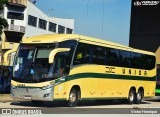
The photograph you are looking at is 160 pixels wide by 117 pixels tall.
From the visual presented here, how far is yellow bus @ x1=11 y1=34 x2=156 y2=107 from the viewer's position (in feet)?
67.1

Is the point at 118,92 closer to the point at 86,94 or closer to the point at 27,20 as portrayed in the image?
the point at 86,94

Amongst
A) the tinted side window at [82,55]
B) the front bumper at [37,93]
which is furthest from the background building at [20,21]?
the front bumper at [37,93]

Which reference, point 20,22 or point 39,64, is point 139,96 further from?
point 20,22

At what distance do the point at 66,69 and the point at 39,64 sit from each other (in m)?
1.24

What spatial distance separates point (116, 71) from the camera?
25547 mm

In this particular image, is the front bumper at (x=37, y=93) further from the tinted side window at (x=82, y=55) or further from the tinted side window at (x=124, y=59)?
the tinted side window at (x=124, y=59)

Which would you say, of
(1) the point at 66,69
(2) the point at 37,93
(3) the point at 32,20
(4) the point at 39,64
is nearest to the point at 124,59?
(1) the point at 66,69

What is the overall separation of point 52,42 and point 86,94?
11.1 ft

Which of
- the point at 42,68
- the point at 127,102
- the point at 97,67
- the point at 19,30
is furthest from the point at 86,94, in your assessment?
the point at 19,30

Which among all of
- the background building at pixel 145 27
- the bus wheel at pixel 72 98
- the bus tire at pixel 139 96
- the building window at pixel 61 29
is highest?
the building window at pixel 61 29

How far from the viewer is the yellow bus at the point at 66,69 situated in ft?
67.1

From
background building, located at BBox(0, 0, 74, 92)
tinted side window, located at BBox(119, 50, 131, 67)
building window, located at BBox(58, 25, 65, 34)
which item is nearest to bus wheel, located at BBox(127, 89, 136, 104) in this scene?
tinted side window, located at BBox(119, 50, 131, 67)

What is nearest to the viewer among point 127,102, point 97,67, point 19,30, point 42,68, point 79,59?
point 42,68

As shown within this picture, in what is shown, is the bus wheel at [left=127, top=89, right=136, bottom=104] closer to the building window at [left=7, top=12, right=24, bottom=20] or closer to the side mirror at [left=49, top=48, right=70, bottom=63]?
the side mirror at [left=49, top=48, right=70, bottom=63]
